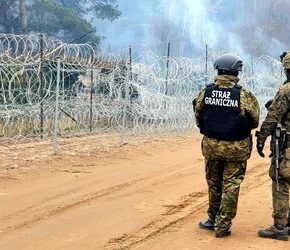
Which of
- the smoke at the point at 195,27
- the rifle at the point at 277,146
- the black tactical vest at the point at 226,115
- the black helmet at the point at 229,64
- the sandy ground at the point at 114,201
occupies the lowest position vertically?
the sandy ground at the point at 114,201

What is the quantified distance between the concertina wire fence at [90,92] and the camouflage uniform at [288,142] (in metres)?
6.86

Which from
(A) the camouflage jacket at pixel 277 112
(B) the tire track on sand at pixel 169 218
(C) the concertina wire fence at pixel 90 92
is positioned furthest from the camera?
(C) the concertina wire fence at pixel 90 92

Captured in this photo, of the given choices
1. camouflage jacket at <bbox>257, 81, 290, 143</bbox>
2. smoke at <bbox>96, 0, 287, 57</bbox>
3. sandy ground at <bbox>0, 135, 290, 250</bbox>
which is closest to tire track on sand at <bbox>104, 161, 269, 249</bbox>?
sandy ground at <bbox>0, 135, 290, 250</bbox>

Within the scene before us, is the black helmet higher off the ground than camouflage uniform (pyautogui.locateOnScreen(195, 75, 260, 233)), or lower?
higher

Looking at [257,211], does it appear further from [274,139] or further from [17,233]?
[17,233]

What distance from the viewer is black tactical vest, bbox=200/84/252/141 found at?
5875mm

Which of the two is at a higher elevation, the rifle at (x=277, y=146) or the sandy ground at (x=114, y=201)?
the rifle at (x=277, y=146)

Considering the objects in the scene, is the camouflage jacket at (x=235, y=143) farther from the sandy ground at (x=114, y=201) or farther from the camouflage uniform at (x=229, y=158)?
the sandy ground at (x=114, y=201)

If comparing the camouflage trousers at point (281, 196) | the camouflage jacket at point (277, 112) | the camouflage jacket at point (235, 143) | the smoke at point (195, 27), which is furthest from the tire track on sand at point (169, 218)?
the smoke at point (195, 27)

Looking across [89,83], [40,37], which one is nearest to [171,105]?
[89,83]

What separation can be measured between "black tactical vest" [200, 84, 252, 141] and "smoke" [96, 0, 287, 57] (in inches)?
1689

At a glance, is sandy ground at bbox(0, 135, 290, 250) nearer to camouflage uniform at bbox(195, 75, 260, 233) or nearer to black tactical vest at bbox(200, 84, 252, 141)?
camouflage uniform at bbox(195, 75, 260, 233)

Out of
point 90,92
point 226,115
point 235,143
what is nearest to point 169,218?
point 235,143

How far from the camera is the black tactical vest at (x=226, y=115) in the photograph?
5875 mm
